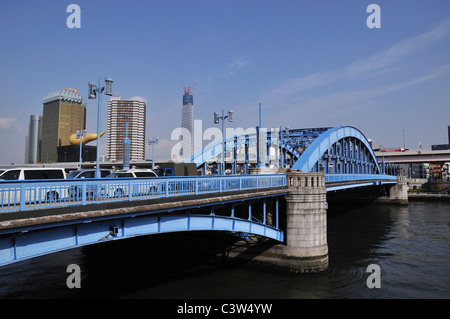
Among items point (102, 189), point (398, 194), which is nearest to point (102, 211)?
point (102, 189)

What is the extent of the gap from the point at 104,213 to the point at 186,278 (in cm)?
1129

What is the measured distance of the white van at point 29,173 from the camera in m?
14.2

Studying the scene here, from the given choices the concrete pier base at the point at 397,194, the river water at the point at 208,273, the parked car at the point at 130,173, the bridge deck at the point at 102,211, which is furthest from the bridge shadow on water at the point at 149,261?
the concrete pier base at the point at 397,194

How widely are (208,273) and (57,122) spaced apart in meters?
202

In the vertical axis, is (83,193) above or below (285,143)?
below

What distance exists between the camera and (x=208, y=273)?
20906mm

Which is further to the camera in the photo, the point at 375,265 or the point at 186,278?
the point at 375,265

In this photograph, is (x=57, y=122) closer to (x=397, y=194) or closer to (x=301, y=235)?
(x=397, y=194)

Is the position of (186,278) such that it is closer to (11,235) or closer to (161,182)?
(161,182)

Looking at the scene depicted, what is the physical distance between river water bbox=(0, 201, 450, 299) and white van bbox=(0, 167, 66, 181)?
22.3ft

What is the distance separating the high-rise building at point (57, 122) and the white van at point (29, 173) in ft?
643

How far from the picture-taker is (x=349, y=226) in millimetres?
40594

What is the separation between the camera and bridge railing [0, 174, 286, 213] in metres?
8.69
